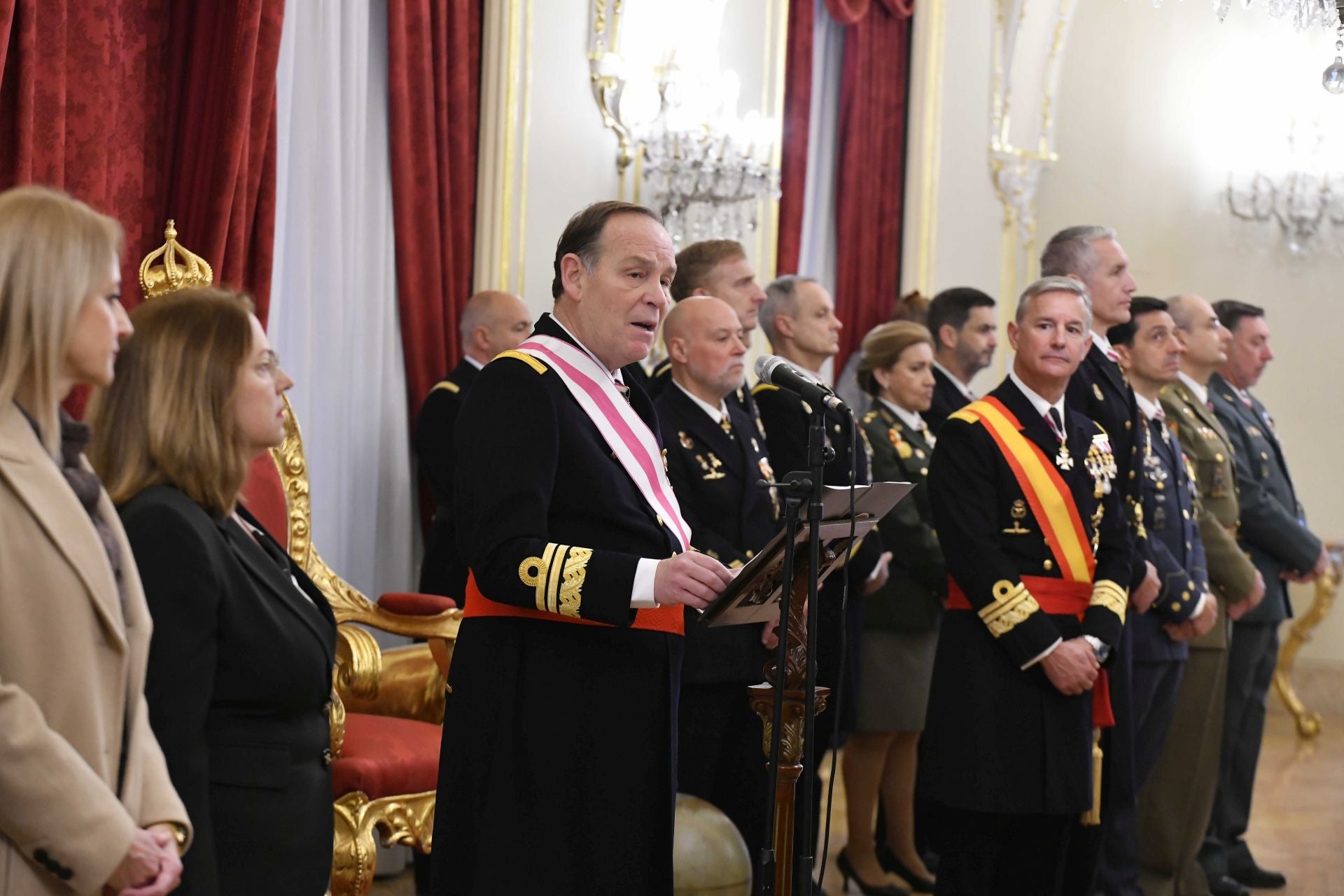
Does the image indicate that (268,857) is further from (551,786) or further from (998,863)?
(998,863)

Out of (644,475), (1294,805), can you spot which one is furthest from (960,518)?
(1294,805)

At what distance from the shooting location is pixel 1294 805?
577 cm

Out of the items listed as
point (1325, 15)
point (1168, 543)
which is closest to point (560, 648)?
point (1168, 543)

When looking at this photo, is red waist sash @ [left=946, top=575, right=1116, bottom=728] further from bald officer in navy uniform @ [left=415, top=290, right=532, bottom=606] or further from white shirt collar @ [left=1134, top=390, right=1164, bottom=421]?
bald officer in navy uniform @ [left=415, top=290, right=532, bottom=606]

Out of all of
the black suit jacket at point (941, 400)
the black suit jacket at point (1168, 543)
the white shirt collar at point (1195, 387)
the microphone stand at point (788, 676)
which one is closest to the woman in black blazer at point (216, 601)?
the microphone stand at point (788, 676)

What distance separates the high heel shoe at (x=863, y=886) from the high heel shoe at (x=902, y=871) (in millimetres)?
55

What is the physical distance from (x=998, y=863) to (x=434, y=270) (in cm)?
249

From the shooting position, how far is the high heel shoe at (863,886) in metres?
4.36

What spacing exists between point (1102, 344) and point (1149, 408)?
0.34 metres

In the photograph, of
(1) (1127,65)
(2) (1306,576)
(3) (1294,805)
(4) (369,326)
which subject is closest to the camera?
(4) (369,326)

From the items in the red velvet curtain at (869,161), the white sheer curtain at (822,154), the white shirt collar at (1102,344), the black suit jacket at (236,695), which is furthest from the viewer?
the red velvet curtain at (869,161)

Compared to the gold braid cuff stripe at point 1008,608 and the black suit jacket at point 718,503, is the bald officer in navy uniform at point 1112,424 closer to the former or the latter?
the gold braid cuff stripe at point 1008,608

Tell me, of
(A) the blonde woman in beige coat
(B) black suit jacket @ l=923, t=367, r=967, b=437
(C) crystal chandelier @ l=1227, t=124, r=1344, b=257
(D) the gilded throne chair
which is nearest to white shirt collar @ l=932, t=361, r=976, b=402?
(B) black suit jacket @ l=923, t=367, r=967, b=437

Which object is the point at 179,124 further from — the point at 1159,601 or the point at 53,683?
→ the point at 1159,601
